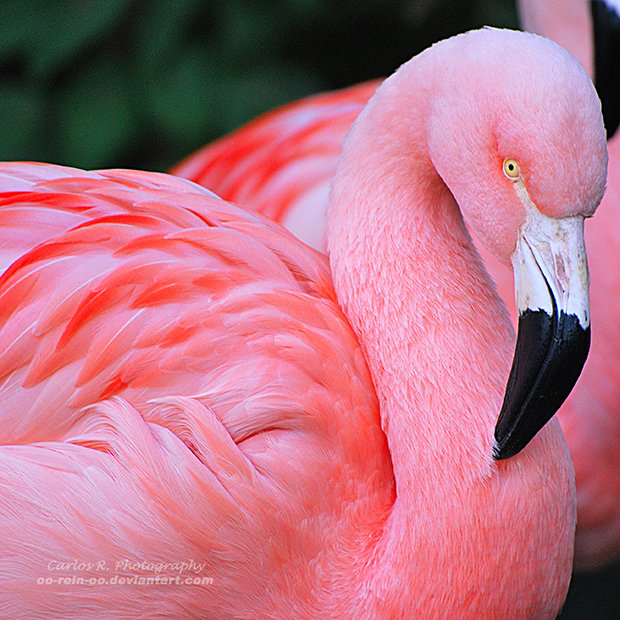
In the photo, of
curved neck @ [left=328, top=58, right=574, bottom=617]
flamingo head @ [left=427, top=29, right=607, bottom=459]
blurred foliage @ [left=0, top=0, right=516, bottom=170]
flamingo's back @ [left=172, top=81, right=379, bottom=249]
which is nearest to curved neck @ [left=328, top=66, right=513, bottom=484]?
curved neck @ [left=328, top=58, right=574, bottom=617]

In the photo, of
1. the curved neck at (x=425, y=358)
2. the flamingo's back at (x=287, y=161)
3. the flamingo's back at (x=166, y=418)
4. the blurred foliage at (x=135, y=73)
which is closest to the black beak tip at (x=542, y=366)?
the curved neck at (x=425, y=358)

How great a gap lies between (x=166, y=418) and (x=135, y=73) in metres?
2.01

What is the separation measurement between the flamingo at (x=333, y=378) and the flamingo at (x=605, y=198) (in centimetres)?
28

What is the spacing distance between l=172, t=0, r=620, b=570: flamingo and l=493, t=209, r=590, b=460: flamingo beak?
22.3 inches

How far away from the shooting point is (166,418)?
5.24ft

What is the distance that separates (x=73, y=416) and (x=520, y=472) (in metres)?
0.77

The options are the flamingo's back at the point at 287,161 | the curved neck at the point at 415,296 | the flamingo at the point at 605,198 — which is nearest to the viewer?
the curved neck at the point at 415,296

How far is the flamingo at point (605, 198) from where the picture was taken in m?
2.27

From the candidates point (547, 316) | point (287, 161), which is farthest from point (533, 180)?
point (287, 161)

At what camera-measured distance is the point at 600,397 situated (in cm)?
229

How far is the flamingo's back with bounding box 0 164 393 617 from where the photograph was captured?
1514mm

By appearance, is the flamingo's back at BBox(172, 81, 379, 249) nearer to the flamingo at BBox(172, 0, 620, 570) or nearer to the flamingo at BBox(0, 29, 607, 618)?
the flamingo at BBox(172, 0, 620, 570)

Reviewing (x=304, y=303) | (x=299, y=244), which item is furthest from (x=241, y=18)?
(x=304, y=303)

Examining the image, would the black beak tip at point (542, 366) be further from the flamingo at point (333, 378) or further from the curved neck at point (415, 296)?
the curved neck at point (415, 296)
